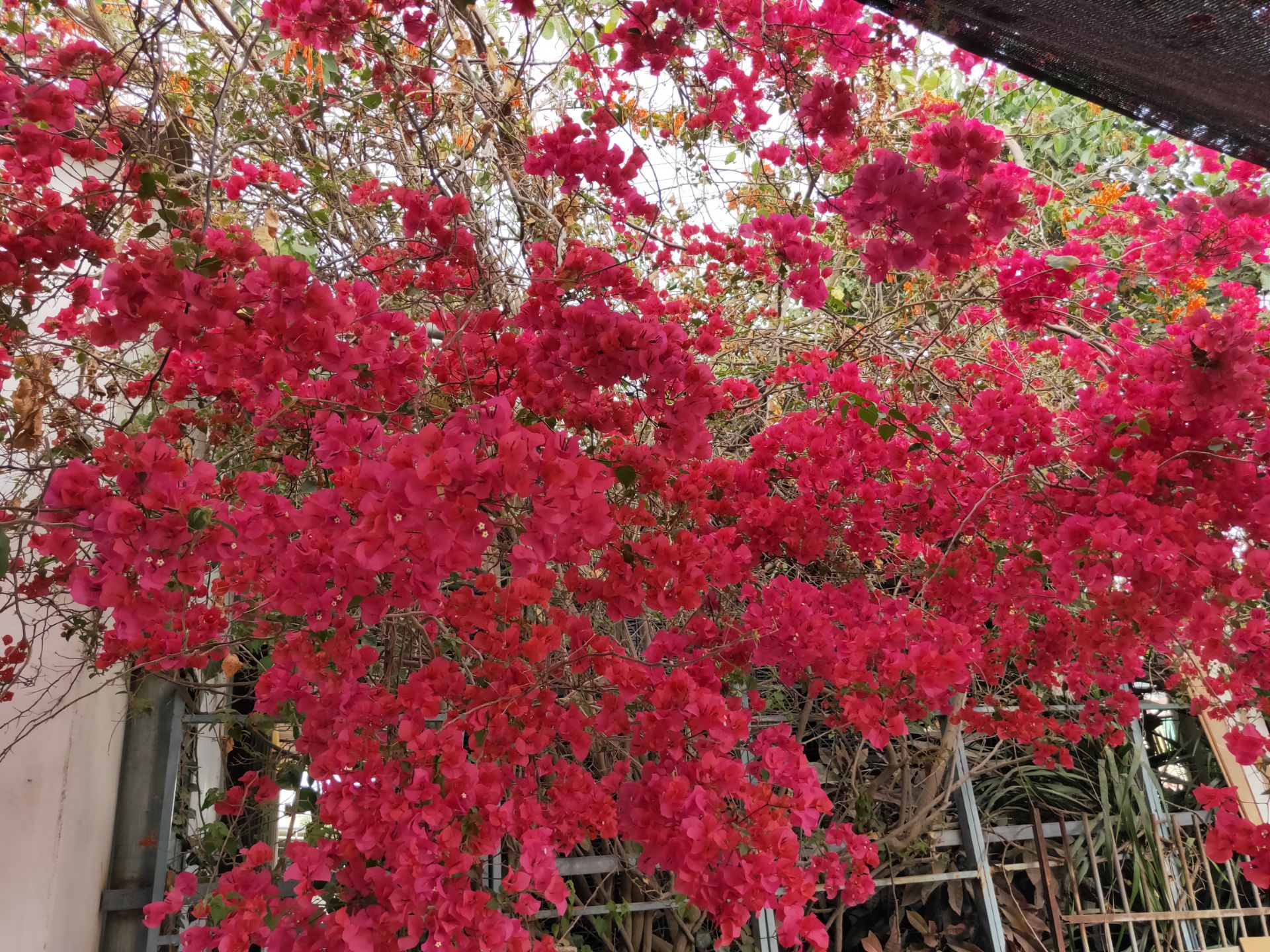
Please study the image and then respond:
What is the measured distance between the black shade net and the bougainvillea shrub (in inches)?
9.2

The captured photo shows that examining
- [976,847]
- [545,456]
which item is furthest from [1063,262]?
[976,847]

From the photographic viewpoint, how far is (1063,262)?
213 cm

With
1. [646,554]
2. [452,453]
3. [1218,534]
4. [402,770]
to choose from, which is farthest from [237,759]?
[1218,534]

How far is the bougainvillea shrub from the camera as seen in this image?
139 cm

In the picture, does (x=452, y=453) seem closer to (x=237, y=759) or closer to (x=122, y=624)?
(x=122, y=624)

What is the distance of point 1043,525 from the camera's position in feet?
7.51

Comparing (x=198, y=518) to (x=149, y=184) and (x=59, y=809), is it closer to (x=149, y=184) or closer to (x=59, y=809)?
(x=149, y=184)

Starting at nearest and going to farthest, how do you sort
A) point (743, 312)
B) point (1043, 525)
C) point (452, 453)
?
point (452, 453) → point (1043, 525) → point (743, 312)

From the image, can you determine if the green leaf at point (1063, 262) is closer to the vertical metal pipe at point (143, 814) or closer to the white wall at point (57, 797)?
the white wall at point (57, 797)

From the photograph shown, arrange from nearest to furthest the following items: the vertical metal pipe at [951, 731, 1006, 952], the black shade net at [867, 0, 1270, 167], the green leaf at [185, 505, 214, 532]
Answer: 1. the black shade net at [867, 0, 1270, 167]
2. the green leaf at [185, 505, 214, 532]
3. the vertical metal pipe at [951, 731, 1006, 952]

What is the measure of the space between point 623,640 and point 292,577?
56.2 inches

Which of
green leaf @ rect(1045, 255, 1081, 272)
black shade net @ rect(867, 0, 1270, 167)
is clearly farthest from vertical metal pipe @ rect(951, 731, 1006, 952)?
black shade net @ rect(867, 0, 1270, 167)

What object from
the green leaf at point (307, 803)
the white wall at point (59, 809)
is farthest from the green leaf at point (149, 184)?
the green leaf at point (307, 803)

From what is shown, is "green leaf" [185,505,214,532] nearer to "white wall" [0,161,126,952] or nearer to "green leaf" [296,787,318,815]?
"white wall" [0,161,126,952]
